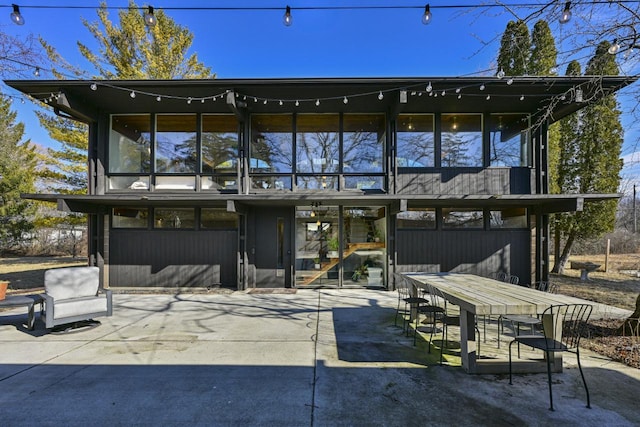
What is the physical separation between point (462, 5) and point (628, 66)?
277cm

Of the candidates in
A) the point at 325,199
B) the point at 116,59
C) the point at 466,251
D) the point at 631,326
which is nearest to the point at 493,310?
the point at 631,326

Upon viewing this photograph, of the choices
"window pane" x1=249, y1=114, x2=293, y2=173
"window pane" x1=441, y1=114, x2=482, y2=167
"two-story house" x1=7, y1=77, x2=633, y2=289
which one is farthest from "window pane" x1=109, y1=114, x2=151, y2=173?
"window pane" x1=441, y1=114, x2=482, y2=167

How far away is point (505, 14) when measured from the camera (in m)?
4.51

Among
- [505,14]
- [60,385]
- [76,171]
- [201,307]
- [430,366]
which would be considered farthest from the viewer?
[76,171]

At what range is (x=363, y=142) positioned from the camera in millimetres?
8273

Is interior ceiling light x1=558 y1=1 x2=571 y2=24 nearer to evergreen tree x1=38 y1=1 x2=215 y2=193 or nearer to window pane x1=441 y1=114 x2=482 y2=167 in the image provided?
window pane x1=441 y1=114 x2=482 y2=167

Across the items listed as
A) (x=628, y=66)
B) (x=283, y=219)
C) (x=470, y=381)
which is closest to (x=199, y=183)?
(x=283, y=219)

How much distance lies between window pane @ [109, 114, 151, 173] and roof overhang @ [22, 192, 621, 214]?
997mm

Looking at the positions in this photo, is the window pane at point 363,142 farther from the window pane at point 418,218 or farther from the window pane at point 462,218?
the window pane at point 462,218

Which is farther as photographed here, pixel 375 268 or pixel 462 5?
pixel 375 268

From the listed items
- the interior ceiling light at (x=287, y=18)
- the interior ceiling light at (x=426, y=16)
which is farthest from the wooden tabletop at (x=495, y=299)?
the interior ceiling light at (x=287, y=18)

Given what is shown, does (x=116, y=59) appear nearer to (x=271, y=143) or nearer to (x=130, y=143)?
(x=130, y=143)

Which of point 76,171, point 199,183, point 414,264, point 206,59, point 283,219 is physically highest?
point 206,59

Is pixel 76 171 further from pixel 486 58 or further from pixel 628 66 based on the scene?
pixel 628 66
